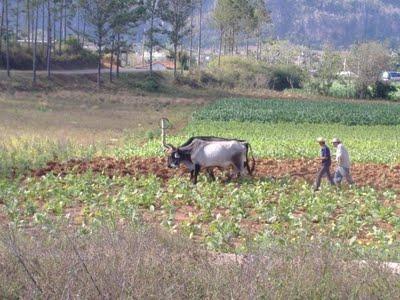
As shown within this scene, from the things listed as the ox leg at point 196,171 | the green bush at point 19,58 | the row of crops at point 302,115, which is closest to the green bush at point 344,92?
the row of crops at point 302,115

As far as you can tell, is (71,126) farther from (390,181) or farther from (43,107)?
(390,181)

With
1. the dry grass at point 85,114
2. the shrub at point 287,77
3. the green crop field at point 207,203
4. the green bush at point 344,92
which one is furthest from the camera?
the shrub at point 287,77

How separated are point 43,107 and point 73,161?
2233cm

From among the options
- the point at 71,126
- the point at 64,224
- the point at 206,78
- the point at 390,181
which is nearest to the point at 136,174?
the point at 390,181

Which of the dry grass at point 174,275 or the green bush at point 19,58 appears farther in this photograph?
the green bush at point 19,58

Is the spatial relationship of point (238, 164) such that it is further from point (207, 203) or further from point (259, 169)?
point (207, 203)

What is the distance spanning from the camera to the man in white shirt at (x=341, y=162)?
16.2m

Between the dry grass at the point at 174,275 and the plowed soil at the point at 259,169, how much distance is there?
10.7m

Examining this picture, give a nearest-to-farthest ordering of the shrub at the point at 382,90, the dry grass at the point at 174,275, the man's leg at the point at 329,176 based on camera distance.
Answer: the dry grass at the point at 174,275 → the man's leg at the point at 329,176 → the shrub at the point at 382,90

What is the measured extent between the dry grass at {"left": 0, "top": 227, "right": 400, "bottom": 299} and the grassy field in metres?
0.03

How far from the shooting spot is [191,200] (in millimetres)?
14609

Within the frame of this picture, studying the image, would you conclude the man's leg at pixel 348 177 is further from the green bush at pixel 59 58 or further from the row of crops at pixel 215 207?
the green bush at pixel 59 58

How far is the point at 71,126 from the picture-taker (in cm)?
3266

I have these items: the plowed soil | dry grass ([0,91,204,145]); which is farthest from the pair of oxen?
dry grass ([0,91,204,145])
